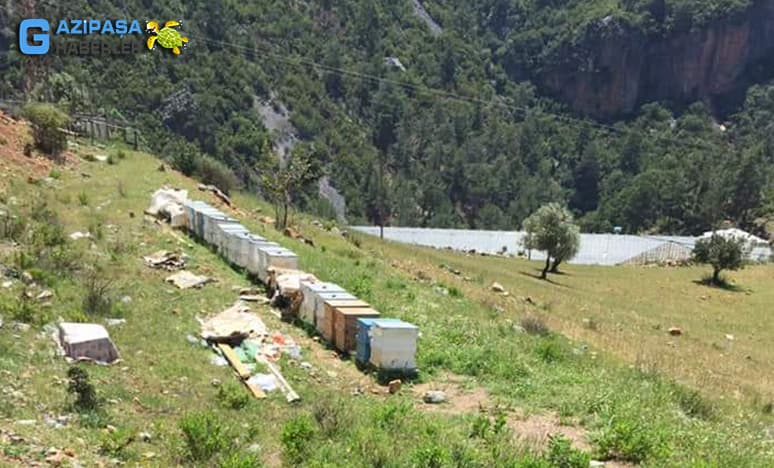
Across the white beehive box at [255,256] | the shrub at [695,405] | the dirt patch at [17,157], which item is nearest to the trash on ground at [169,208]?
the dirt patch at [17,157]

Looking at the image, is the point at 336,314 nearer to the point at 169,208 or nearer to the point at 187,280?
the point at 187,280

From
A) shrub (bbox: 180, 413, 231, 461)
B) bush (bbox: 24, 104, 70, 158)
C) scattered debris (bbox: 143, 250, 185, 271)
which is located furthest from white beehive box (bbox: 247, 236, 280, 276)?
bush (bbox: 24, 104, 70, 158)

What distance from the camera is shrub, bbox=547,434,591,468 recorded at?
912 centimetres

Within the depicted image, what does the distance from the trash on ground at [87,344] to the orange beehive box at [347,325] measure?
14.6 ft

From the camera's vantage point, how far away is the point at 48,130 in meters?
29.5

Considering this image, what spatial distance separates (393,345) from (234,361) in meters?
2.98

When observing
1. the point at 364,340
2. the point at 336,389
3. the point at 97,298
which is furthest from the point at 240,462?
the point at 97,298

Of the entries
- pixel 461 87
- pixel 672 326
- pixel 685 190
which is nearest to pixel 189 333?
pixel 672 326

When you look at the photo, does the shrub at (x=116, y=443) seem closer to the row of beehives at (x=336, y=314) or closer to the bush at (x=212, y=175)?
the row of beehives at (x=336, y=314)

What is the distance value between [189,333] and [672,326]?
27.8 metres

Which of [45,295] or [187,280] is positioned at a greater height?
[45,295]

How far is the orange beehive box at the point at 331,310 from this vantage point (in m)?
15.0

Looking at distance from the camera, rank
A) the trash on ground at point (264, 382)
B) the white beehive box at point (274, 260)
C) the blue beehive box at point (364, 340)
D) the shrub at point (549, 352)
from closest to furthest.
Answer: the trash on ground at point (264, 382)
the blue beehive box at point (364, 340)
the shrub at point (549, 352)
the white beehive box at point (274, 260)

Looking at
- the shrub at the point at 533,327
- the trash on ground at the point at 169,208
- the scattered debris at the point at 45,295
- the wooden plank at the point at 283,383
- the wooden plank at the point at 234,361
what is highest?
the trash on ground at the point at 169,208
